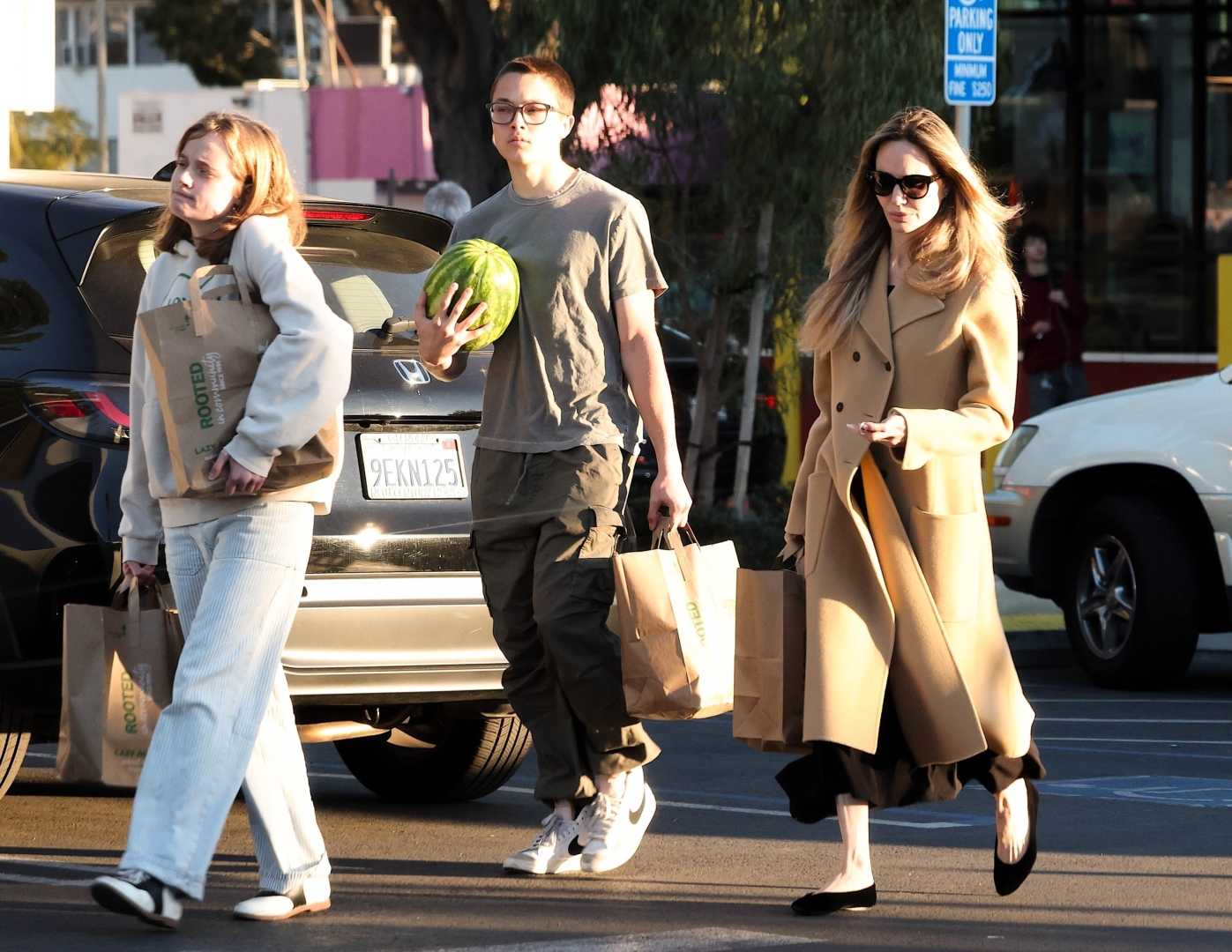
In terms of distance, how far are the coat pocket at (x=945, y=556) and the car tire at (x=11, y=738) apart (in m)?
2.34

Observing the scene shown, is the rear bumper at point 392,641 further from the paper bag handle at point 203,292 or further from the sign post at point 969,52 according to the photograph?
the sign post at point 969,52

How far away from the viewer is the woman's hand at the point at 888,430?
5.30 m

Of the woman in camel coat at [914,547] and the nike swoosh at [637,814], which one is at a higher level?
the woman in camel coat at [914,547]

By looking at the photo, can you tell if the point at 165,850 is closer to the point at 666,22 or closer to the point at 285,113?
the point at 666,22

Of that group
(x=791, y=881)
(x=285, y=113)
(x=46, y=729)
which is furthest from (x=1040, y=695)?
(x=285, y=113)

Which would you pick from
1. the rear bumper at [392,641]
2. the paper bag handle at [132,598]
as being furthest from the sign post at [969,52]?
the paper bag handle at [132,598]

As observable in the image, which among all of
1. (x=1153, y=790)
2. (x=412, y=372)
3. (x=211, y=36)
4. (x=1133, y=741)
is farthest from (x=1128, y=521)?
(x=211, y=36)

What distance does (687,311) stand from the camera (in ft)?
47.5

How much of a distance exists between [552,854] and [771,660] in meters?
0.91

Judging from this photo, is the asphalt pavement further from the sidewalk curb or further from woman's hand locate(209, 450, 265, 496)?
the sidewalk curb

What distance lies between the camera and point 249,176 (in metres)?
5.49

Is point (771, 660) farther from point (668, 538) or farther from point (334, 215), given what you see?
point (334, 215)

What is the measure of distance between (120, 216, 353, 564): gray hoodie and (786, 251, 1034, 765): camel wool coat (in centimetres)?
115

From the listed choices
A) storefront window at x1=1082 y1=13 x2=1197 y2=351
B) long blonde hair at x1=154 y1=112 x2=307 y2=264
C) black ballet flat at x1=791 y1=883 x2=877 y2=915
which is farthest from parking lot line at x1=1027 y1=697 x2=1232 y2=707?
storefront window at x1=1082 y1=13 x2=1197 y2=351
